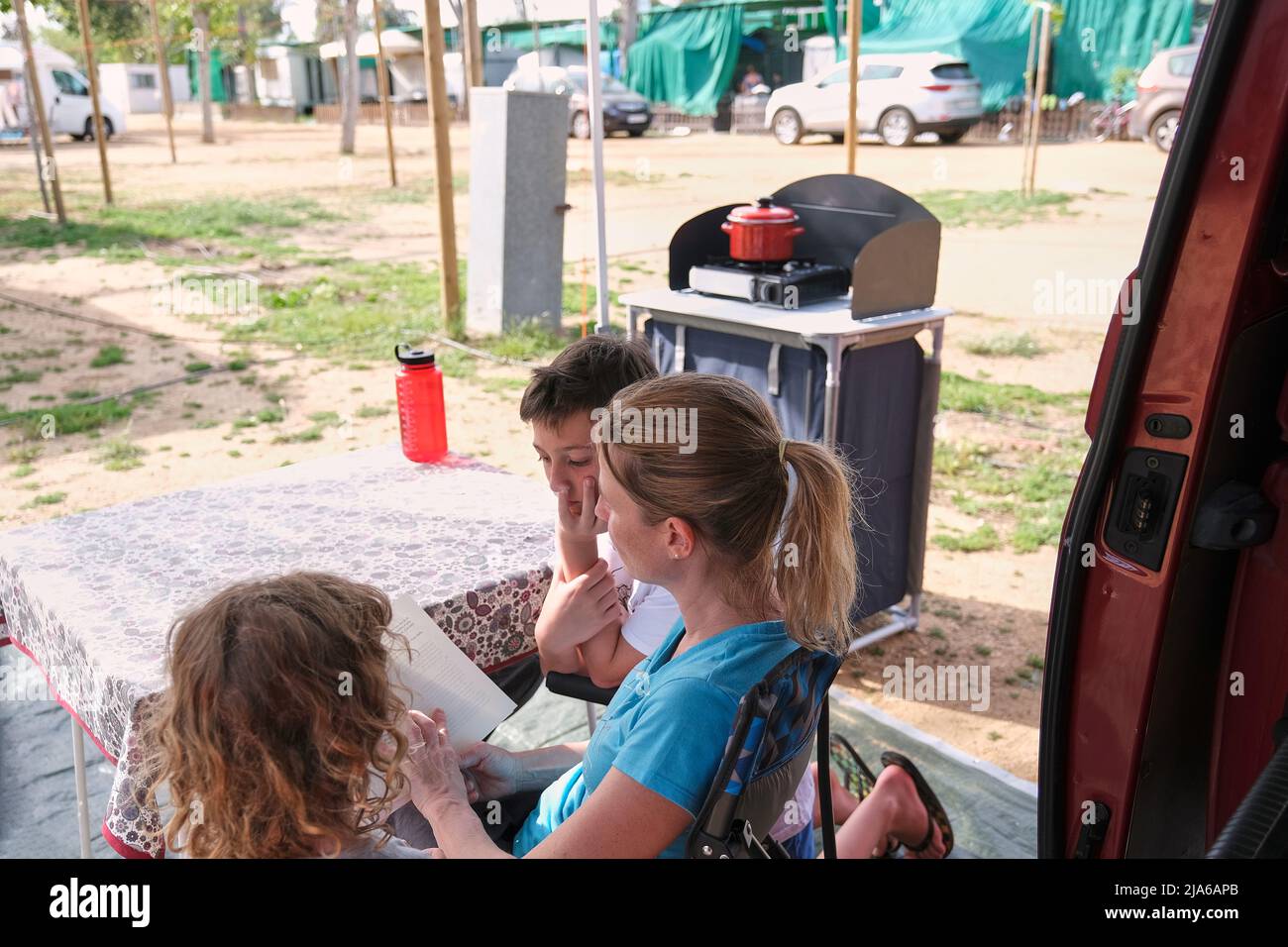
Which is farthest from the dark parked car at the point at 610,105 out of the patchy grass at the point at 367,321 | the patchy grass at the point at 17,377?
the patchy grass at the point at 17,377

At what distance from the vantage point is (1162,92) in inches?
607

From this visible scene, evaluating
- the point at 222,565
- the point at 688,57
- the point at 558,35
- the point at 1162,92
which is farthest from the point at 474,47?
the point at 558,35

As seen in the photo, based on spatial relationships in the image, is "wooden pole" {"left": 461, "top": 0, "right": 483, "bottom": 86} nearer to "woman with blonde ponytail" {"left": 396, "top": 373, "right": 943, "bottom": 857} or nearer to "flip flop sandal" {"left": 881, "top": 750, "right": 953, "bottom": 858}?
"flip flop sandal" {"left": 881, "top": 750, "right": 953, "bottom": 858}

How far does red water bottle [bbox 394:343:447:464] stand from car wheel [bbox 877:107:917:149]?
1792 centimetres

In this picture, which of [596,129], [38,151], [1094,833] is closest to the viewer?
[1094,833]

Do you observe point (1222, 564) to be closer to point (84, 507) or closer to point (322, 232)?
point (84, 507)

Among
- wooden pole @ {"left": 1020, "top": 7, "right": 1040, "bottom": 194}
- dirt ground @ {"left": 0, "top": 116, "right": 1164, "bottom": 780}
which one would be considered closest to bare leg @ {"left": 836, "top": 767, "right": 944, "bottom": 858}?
dirt ground @ {"left": 0, "top": 116, "right": 1164, "bottom": 780}

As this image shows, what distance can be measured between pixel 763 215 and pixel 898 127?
659 inches

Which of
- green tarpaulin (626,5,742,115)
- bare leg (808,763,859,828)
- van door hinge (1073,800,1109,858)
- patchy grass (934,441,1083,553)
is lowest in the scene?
patchy grass (934,441,1083,553)

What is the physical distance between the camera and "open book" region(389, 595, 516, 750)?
1782mm

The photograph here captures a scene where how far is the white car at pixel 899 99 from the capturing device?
18.4m

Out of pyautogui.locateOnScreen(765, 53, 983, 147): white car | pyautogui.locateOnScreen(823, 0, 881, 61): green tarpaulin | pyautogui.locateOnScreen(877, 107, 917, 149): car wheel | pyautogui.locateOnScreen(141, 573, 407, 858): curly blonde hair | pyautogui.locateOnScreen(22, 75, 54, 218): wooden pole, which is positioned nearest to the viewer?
pyautogui.locateOnScreen(141, 573, 407, 858): curly blonde hair

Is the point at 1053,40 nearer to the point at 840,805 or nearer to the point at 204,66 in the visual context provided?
the point at 204,66

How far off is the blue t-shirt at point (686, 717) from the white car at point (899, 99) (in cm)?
1861
